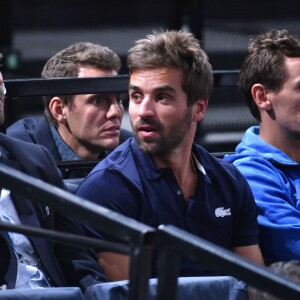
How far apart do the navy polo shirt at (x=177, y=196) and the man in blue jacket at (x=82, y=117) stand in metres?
1.13

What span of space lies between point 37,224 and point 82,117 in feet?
5.57

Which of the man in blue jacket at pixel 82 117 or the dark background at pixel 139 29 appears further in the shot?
the dark background at pixel 139 29

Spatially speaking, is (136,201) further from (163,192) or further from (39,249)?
(39,249)

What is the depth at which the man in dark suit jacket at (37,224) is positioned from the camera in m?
3.14

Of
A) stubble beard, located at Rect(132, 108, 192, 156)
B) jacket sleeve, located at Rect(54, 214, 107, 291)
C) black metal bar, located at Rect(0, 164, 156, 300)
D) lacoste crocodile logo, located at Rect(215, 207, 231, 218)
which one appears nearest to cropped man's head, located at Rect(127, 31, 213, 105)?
stubble beard, located at Rect(132, 108, 192, 156)

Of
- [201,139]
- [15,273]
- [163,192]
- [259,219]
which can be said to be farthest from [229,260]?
[201,139]

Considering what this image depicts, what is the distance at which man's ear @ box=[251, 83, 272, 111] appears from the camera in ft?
13.9

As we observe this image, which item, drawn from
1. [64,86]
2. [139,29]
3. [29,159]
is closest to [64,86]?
[64,86]

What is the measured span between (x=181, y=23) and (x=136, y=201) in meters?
5.04

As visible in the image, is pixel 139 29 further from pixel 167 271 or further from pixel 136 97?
pixel 167 271

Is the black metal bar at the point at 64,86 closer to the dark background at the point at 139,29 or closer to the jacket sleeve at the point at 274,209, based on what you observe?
the jacket sleeve at the point at 274,209

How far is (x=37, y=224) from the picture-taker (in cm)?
329

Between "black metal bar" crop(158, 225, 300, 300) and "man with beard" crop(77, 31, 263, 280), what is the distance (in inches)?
55.3

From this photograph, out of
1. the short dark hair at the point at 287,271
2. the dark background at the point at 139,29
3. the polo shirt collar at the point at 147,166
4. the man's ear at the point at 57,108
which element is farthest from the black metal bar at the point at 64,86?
the dark background at the point at 139,29
